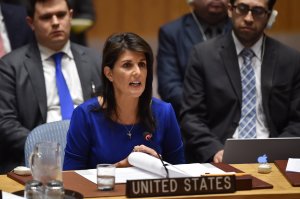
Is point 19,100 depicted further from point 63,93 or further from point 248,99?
point 248,99

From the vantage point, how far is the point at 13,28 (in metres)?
4.52

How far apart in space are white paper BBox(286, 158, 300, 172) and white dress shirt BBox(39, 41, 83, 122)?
1536mm

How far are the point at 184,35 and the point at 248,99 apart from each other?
832 millimetres

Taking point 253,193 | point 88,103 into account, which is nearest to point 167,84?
point 88,103

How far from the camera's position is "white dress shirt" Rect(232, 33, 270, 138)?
4.02 meters

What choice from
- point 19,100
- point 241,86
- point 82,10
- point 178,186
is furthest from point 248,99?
point 178,186

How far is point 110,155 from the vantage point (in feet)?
10.3

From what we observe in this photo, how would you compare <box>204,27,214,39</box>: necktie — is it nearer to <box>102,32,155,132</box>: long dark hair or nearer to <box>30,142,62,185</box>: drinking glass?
<box>102,32,155,132</box>: long dark hair

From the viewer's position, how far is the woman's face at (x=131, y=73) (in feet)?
10.2

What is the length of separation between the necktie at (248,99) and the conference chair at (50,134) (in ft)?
3.68

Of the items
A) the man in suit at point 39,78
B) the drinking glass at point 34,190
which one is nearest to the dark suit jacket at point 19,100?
the man in suit at point 39,78

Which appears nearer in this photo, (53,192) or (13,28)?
(53,192)

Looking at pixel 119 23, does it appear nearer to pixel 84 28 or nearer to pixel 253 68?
pixel 84 28

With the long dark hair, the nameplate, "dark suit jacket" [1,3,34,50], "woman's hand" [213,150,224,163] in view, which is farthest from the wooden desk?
"dark suit jacket" [1,3,34,50]
